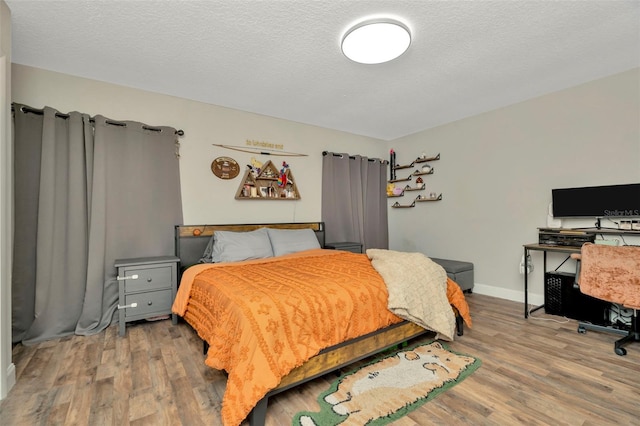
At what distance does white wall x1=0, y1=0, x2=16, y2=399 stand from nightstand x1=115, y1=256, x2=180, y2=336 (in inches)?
33.0

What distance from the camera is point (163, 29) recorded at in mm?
2148

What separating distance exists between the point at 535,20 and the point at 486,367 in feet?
8.13

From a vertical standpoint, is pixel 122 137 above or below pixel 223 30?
below

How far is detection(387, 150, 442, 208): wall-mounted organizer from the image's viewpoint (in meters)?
4.60

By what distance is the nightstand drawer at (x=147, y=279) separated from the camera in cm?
273

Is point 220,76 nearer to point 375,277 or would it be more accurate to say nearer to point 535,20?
point 375,277

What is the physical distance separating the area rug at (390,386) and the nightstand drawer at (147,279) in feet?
6.40

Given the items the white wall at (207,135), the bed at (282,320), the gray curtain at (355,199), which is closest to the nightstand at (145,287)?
the bed at (282,320)

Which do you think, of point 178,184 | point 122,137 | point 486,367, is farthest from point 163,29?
point 486,367

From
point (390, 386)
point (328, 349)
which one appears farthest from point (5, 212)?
point (390, 386)

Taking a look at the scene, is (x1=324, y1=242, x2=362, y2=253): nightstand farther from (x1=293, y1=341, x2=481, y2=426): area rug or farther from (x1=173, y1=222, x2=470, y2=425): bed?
(x1=293, y1=341, x2=481, y2=426): area rug

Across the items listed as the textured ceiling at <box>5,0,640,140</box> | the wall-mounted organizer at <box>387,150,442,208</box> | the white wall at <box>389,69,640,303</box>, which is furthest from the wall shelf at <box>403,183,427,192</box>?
the textured ceiling at <box>5,0,640,140</box>

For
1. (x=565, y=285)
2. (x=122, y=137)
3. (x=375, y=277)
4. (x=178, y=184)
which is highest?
(x=122, y=137)

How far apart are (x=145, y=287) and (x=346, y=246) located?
254 centimetres
